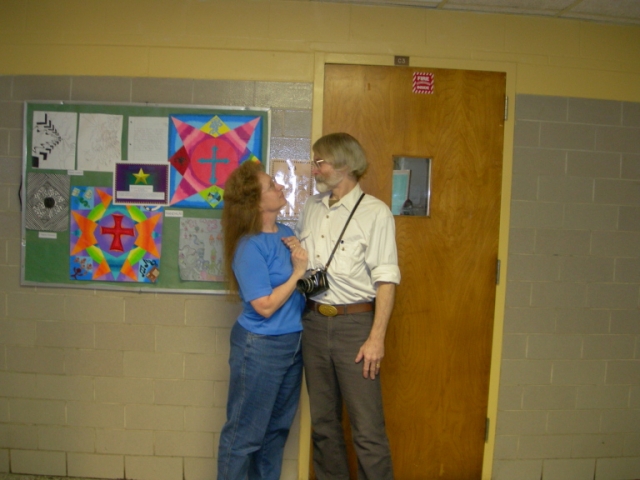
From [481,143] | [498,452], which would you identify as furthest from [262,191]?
[498,452]

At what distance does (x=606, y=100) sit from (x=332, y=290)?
6.33 feet

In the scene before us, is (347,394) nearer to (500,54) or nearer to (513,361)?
(513,361)

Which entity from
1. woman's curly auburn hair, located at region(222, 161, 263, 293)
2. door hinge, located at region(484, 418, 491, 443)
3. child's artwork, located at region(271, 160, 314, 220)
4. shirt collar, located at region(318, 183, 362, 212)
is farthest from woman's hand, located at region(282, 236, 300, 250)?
door hinge, located at region(484, 418, 491, 443)

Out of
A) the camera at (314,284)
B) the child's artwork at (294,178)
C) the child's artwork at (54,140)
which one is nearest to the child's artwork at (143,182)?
the child's artwork at (54,140)

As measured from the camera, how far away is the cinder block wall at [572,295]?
8.43ft

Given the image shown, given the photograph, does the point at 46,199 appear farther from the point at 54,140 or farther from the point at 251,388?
the point at 251,388

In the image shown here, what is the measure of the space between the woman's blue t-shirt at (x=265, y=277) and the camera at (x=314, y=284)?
94 millimetres

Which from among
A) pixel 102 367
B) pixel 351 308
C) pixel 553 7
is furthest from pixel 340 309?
pixel 553 7

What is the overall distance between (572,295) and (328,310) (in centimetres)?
151

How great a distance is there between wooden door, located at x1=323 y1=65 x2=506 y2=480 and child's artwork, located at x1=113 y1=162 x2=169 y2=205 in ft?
3.07

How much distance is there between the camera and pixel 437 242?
2537mm

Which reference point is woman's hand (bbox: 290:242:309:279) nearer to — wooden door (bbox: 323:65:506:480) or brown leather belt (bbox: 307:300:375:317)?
brown leather belt (bbox: 307:300:375:317)

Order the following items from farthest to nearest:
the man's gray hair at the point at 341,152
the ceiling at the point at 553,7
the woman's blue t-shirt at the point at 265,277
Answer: the ceiling at the point at 553,7
the man's gray hair at the point at 341,152
the woman's blue t-shirt at the point at 265,277

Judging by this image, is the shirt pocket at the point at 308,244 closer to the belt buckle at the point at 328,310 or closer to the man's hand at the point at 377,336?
the belt buckle at the point at 328,310
